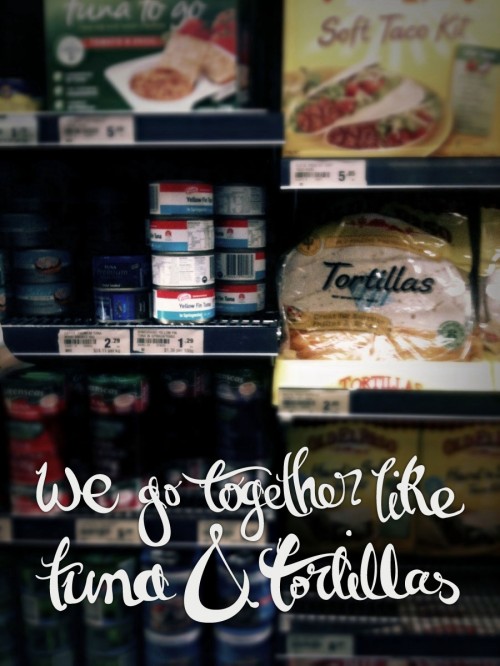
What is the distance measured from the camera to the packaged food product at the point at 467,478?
1.66m

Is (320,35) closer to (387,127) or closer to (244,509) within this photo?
(387,127)

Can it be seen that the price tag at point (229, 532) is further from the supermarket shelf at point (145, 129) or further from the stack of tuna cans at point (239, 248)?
the supermarket shelf at point (145, 129)

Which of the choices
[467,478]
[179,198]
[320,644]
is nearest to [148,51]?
[179,198]

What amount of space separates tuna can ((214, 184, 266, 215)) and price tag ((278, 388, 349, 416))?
0.42m

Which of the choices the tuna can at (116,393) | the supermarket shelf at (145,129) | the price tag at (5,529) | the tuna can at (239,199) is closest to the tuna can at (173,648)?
the price tag at (5,529)

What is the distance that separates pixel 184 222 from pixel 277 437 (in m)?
0.62

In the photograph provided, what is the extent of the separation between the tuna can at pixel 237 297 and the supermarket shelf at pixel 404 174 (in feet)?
0.92

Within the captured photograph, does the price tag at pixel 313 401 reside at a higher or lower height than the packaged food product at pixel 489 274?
lower

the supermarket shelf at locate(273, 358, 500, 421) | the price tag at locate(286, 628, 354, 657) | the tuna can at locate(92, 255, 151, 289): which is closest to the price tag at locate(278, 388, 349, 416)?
the supermarket shelf at locate(273, 358, 500, 421)

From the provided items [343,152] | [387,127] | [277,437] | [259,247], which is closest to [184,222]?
[259,247]

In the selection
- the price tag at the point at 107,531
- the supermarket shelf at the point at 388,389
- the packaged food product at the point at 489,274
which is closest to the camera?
the supermarket shelf at the point at 388,389

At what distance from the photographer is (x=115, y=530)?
149 cm

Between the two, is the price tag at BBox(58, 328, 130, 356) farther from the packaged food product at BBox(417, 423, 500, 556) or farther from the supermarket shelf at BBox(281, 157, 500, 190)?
the packaged food product at BBox(417, 423, 500, 556)

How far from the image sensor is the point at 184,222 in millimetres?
1421
